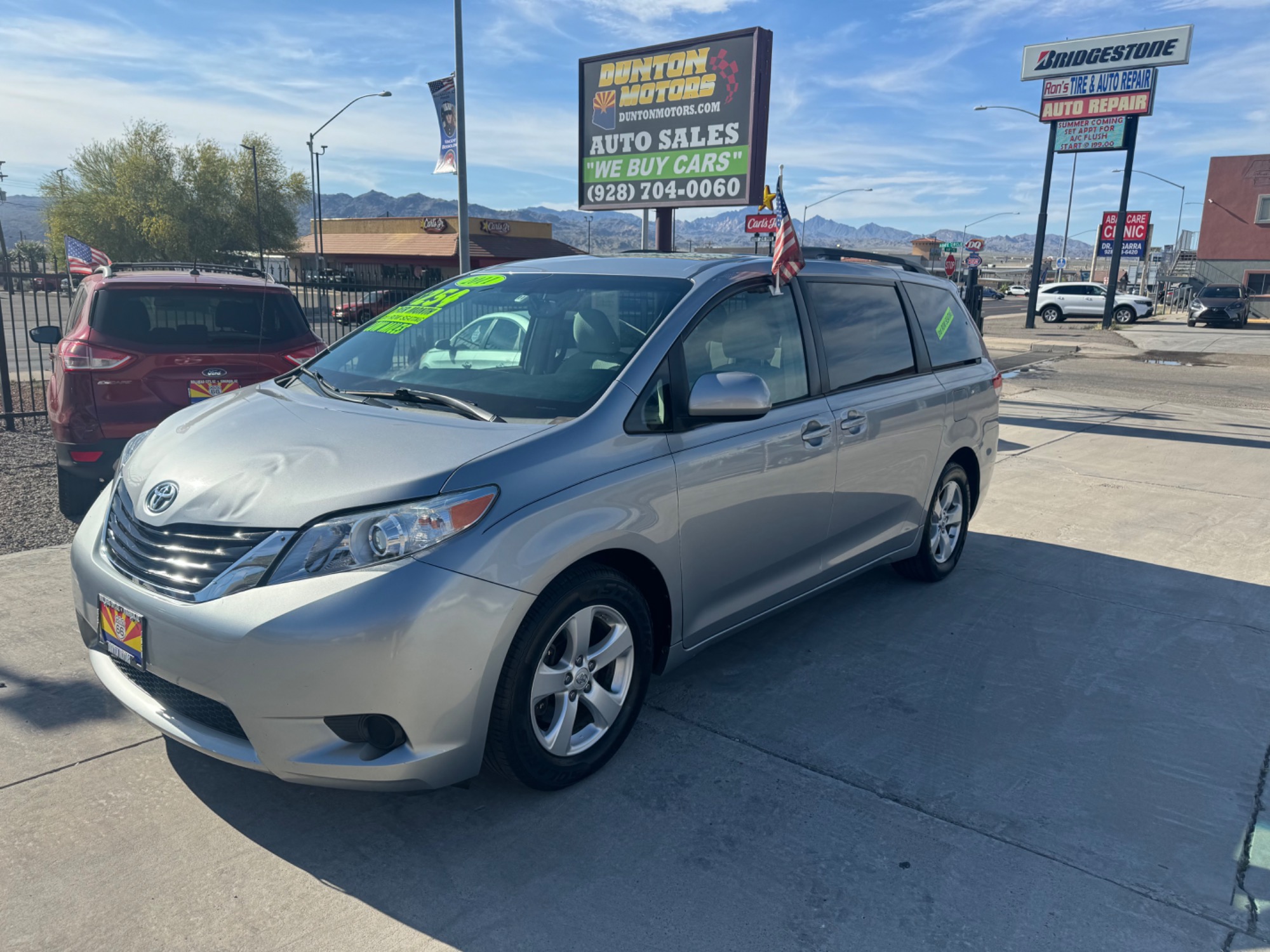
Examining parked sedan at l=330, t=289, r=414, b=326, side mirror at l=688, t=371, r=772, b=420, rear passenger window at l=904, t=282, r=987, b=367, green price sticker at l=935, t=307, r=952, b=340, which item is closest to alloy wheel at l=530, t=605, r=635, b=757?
side mirror at l=688, t=371, r=772, b=420

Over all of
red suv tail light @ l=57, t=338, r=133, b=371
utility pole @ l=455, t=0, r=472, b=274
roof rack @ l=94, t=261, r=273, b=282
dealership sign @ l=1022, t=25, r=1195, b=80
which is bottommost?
red suv tail light @ l=57, t=338, r=133, b=371

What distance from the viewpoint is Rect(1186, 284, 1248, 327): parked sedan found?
121 ft

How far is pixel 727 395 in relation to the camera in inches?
130

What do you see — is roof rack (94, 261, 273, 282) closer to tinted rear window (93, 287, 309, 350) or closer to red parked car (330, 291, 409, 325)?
tinted rear window (93, 287, 309, 350)

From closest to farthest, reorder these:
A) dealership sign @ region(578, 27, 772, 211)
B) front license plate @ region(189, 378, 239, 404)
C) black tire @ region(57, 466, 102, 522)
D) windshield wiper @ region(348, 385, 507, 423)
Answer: windshield wiper @ region(348, 385, 507, 423), black tire @ region(57, 466, 102, 522), front license plate @ region(189, 378, 239, 404), dealership sign @ region(578, 27, 772, 211)

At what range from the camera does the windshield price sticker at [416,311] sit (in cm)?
407

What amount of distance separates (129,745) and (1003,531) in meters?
5.74

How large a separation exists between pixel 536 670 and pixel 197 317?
4484 millimetres

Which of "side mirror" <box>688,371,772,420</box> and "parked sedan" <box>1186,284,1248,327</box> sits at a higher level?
"parked sedan" <box>1186,284,1248,327</box>

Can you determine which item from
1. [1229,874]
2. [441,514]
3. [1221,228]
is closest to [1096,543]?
[1229,874]

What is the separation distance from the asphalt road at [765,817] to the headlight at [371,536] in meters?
0.93

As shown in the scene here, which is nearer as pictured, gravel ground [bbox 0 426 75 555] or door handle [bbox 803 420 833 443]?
door handle [bbox 803 420 833 443]

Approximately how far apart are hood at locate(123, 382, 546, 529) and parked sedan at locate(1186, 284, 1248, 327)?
1660 inches

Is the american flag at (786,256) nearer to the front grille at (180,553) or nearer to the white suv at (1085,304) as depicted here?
the front grille at (180,553)
